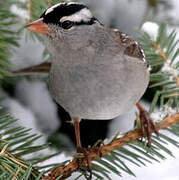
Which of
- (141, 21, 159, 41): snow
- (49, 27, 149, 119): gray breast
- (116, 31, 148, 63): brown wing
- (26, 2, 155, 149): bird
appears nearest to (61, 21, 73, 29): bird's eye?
(26, 2, 155, 149): bird

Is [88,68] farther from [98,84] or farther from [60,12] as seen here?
[60,12]

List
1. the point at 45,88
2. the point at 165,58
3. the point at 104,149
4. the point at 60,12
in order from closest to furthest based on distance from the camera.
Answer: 1. the point at 104,149
2. the point at 60,12
3. the point at 165,58
4. the point at 45,88

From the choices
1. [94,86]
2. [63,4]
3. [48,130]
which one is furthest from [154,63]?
[48,130]

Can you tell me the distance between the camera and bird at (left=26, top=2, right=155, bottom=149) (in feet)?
4.29

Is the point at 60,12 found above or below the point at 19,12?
above

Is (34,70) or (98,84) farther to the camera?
(34,70)

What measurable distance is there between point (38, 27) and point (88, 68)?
0.22 meters

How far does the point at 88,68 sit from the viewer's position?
134cm

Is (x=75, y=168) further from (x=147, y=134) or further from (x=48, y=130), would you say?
(x=48, y=130)

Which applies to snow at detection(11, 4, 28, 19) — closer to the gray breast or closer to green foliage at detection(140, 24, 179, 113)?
the gray breast

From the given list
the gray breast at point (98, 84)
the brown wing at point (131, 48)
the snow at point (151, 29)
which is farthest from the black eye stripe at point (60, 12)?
the snow at point (151, 29)

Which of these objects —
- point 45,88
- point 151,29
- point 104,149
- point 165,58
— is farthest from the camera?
point 45,88

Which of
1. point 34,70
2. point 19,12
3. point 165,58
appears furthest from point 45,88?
point 165,58

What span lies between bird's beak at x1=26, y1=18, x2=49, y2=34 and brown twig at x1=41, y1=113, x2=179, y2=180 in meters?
0.44
